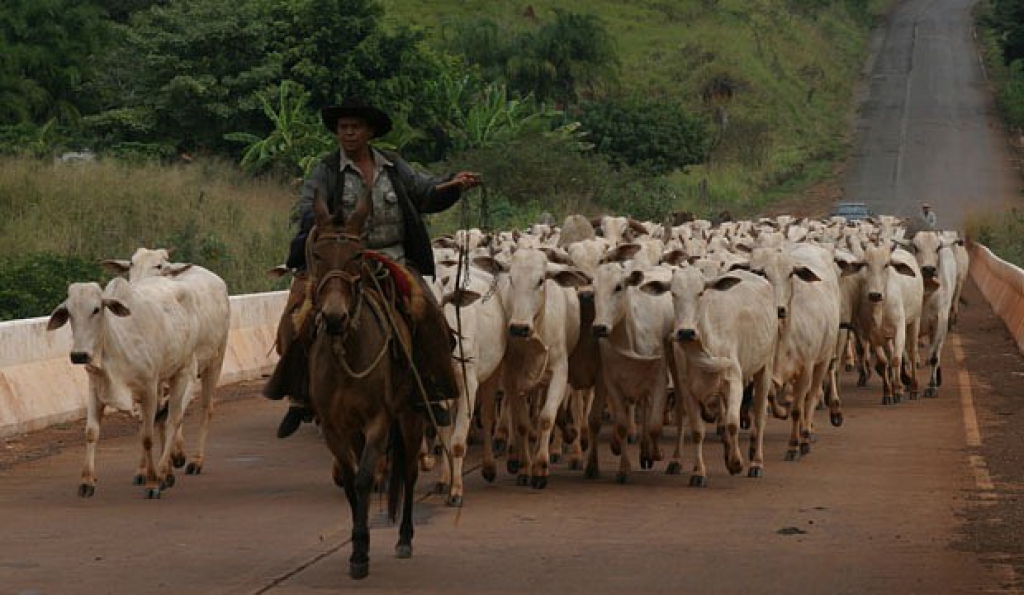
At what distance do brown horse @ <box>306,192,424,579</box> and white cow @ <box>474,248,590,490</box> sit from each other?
11.0 ft

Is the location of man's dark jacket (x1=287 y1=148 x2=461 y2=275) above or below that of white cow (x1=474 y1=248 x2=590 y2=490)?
above

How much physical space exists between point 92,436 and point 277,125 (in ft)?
91.6

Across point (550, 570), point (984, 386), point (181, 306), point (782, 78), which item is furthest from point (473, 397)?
point (782, 78)

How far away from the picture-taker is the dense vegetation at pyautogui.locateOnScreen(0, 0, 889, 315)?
32969 millimetres

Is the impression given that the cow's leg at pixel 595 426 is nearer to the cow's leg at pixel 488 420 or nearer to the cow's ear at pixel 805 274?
the cow's leg at pixel 488 420

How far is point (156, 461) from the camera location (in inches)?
624

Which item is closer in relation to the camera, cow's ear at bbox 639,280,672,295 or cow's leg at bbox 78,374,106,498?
cow's leg at bbox 78,374,106,498

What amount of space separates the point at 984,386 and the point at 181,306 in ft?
38.0

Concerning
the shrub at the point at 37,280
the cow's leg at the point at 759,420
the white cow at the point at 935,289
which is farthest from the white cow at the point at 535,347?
the shrub at the point at 37,280

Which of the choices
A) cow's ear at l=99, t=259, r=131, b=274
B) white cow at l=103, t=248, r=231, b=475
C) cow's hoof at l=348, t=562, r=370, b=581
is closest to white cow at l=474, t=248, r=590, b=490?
white cow at l=103, t=248, r=231, b=475

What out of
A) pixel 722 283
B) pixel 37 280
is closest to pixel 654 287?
pixel 722 283

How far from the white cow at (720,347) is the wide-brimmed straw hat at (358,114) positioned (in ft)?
14.0

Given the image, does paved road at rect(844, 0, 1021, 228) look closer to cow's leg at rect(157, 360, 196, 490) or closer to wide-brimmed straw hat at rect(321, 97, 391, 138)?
cow's leg at rect(157, 360, 196, 490)

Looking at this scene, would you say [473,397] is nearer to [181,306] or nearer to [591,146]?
[181,306]
